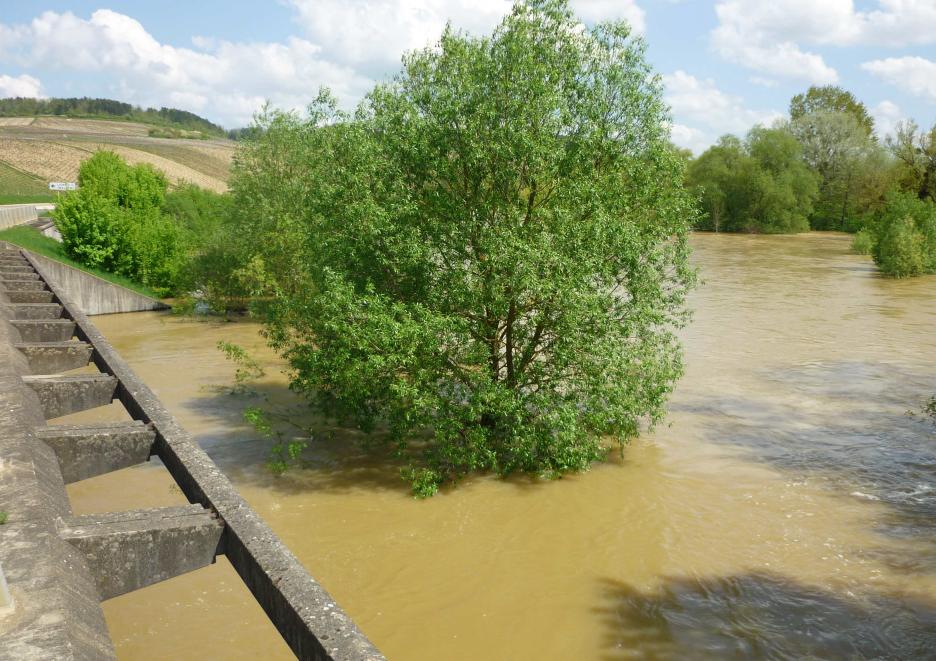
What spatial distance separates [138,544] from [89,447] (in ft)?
3.81

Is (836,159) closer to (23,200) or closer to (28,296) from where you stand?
(23,200)

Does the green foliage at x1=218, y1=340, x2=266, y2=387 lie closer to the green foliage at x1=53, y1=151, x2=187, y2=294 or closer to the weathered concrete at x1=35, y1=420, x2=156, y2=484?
the weathered concrete at x1=35, y1=420, x2=156, y2=484

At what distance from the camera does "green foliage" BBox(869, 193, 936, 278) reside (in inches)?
1628

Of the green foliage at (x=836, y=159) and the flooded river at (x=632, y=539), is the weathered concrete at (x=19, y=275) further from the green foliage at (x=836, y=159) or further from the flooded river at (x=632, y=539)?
the green foliage at (x=836, y=159)

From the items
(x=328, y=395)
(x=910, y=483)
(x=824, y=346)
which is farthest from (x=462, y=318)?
(x=824, y=346)

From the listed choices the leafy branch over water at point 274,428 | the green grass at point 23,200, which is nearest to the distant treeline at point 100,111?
the green grass at point 23,200

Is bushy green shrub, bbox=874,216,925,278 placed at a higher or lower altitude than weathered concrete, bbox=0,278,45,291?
higher

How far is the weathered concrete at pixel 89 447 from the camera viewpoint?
4.08 metres

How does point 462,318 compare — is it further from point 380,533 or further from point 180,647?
point 180,647

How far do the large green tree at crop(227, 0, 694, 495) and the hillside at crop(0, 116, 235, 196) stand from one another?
44.4 m

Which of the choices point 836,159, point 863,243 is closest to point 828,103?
point 836,159

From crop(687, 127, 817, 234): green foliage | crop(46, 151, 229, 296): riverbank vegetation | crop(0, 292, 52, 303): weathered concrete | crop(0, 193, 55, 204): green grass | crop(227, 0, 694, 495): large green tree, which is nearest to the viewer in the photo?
crop(0, 292, 52, 303): weathered concrete

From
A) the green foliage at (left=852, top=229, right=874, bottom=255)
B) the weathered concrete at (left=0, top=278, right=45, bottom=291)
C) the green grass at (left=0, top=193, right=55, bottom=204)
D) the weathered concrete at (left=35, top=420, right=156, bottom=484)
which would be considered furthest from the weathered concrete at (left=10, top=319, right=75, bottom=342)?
the green foliage at (left=852, top=229, right=874, bottom=255)

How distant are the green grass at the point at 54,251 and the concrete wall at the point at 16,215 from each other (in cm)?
242
